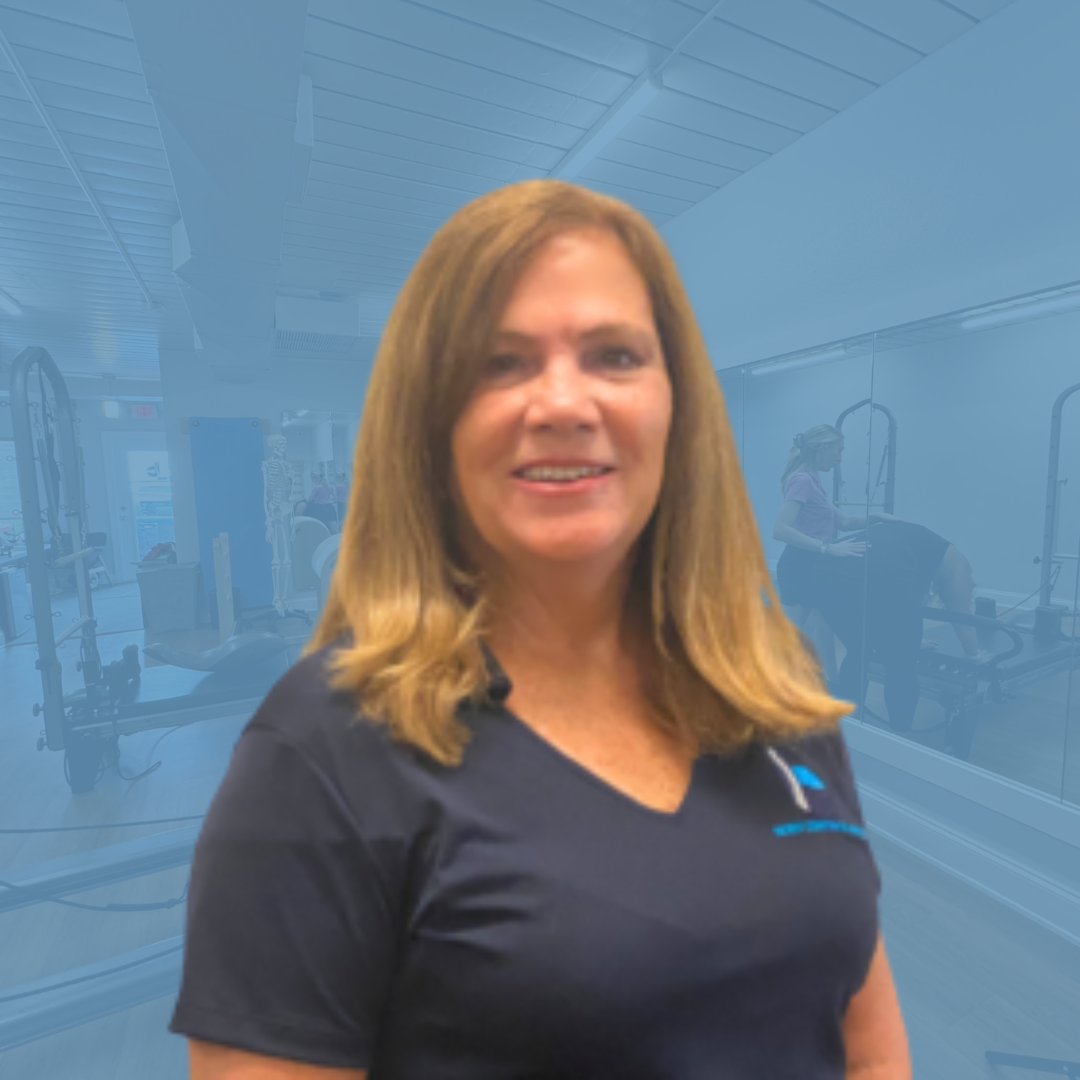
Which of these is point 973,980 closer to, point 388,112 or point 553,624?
point 553,624

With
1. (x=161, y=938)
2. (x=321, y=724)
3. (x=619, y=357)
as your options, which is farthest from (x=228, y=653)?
(x=619, y=357)

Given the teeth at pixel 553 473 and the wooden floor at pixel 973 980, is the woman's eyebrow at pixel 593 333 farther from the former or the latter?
the wooden floor at pixel 973 980

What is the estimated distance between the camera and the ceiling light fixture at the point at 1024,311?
1.91 m

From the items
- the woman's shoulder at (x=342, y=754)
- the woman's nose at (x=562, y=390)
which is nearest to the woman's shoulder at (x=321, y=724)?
the woman's shoulder at (x=342, y=754)

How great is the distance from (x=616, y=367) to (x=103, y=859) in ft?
6.60

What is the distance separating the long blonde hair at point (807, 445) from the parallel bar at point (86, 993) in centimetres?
259

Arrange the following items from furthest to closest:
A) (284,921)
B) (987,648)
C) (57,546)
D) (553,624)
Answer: (987,648) → (57,546) → (553,624) → (284,921)

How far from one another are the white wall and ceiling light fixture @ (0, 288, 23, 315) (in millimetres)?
1800

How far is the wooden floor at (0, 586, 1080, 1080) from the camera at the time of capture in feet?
5.23

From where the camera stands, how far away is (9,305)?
1.68 metres

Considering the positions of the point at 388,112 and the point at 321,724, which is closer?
the point at 321,724

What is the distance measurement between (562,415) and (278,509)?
1538 millimetres

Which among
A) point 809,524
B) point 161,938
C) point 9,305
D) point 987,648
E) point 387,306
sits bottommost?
point 161,938

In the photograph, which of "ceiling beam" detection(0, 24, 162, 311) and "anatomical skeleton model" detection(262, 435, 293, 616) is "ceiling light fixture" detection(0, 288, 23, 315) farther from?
"anatomical skeleton model" detection(262, 435, 293, 616)
